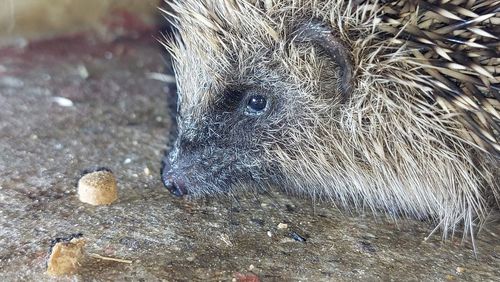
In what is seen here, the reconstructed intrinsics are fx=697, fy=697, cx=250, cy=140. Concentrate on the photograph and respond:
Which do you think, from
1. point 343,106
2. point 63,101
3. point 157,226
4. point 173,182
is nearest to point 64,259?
point 157,226

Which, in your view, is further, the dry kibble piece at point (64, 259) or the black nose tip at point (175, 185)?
the black nose tip at point (175, 185)

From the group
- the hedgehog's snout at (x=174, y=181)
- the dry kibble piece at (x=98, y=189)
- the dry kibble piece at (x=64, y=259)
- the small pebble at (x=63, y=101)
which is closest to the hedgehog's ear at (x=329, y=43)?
the hedgehog's snout at (x=174, y=181)

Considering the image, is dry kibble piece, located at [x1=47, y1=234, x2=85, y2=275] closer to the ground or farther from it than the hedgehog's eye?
closer to the ground

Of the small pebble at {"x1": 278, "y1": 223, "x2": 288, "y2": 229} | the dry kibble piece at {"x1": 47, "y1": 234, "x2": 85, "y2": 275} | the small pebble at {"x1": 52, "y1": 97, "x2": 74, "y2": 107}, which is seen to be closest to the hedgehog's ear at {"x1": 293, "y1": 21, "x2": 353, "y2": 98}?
the small pebble at {"x1": 278, "y1": 223, "x2": 288, "y2": 229}

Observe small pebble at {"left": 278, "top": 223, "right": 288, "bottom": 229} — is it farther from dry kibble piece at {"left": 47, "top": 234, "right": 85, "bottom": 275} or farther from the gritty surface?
dry kibble piece at {"left": 47, "top": 234, "right": 85, "bottom": 275}

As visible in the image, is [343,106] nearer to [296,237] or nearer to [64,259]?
[296,237]

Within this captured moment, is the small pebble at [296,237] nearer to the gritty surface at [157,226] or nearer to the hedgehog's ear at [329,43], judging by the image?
the gritty surface at [157,226]

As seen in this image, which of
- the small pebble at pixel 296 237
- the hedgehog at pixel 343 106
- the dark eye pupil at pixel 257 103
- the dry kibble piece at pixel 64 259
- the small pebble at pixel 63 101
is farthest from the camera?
the small pebble at pixel 63 101
